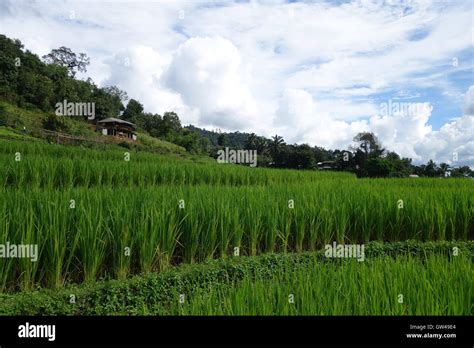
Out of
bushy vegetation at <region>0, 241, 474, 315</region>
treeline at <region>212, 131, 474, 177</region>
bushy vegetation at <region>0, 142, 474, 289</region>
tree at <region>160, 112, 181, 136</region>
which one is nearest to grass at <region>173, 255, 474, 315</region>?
bushy vegetation at <region>0, 241, 474, 315</region>

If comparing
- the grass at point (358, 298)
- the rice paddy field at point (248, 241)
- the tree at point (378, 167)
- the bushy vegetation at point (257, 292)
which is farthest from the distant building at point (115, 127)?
the grass at point (358, 298)

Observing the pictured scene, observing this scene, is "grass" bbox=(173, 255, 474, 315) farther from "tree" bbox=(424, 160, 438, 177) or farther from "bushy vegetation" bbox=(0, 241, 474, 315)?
"tree" bbox=(424, 160, 438, 177)

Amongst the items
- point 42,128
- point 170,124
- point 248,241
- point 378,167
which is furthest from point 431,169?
point 170,124

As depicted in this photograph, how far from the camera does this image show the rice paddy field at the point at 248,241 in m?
2.50

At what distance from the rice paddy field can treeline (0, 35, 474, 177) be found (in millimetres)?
13135

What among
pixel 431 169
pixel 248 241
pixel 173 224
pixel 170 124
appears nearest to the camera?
pixel 173 224

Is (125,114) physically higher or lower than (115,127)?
higher

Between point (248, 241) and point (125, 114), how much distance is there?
54599mm

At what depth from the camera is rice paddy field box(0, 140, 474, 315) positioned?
8.21 feet

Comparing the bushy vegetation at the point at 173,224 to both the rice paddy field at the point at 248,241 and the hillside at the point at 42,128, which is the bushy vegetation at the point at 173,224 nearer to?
the rice paddy field at the point at 248,241

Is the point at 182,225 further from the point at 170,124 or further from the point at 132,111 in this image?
the point at 132,111

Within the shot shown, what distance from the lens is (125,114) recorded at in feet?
182
